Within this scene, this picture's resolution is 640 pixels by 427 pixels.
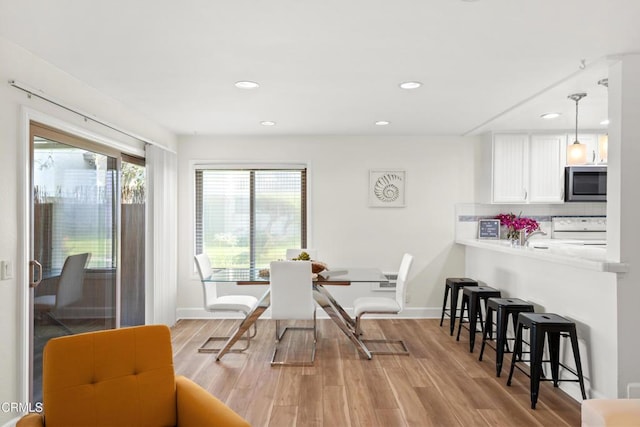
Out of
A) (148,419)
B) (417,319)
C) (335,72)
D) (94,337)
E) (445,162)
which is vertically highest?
(335,72)

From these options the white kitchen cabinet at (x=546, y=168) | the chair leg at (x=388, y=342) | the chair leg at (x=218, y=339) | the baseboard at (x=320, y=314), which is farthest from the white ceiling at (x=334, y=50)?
the baseboard at (x=320, y=314)

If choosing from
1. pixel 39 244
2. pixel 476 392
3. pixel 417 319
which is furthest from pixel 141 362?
pixel 417 319

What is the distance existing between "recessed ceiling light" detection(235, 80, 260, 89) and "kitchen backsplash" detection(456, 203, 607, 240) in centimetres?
337

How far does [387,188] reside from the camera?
5668 millimetres

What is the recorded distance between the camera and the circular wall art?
5668 millimetres

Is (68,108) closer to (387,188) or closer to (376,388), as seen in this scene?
(376,388)

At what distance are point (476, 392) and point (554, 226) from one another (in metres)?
3.18

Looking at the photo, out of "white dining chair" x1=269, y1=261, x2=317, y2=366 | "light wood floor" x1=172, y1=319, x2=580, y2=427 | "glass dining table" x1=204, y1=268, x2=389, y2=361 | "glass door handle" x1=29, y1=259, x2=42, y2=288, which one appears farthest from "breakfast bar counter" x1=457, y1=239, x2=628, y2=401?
"glass door handle" x1=29, y1=259, x2=42, y2=288

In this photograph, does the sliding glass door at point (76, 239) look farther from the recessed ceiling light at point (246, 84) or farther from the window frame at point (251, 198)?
the recessed ceiling light at point (246, 84)

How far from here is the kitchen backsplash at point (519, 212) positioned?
5590 mm

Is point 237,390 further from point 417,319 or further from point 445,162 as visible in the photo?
point 445,162

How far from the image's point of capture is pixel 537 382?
3.00 m

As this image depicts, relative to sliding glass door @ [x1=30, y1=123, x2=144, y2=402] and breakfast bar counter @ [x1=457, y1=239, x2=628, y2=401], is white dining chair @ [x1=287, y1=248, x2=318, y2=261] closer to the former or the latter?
sliding glass door @ [x1=30, y1=123, x2=144, y2=402]

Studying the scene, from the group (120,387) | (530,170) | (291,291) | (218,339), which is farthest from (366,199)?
(120,387)
